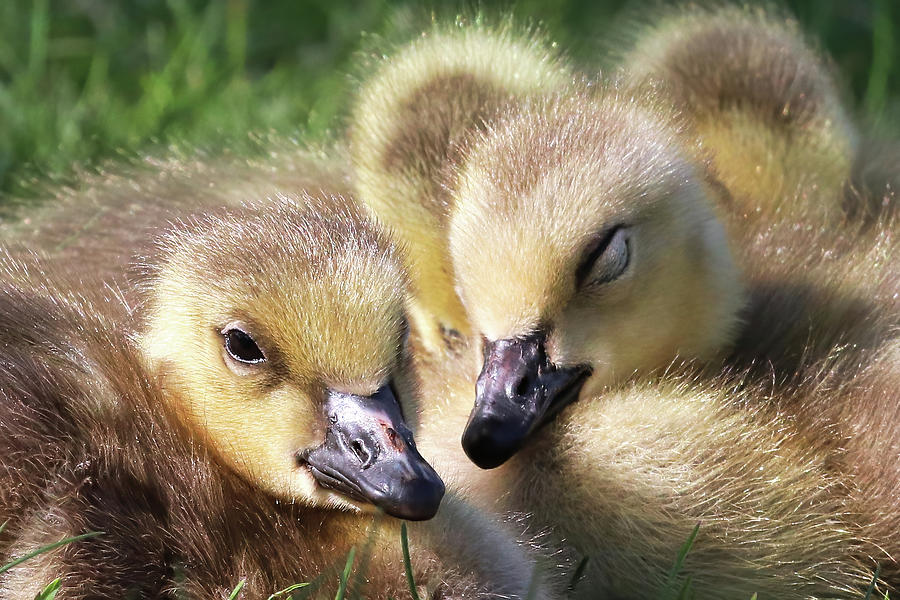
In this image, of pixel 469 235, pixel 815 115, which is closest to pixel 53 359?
pixel 469 235

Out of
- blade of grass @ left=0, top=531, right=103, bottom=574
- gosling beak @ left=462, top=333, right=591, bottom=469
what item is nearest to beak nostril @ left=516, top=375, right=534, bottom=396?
gosling beak @ left=462, top=333, right=591, bottom=469

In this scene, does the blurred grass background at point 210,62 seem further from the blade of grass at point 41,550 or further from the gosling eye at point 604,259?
the blade of grass at point 41,550

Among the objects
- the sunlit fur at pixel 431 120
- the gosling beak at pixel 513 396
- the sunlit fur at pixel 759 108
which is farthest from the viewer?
the sunlit fur at pixel 759 108

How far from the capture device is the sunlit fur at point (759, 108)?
100 inches

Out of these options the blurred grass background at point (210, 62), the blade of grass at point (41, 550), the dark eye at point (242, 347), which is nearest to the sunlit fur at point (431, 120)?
the blurred grass background at point (210, 62)

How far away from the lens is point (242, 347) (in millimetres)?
1747

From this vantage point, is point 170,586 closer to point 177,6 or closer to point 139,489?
point 139,489

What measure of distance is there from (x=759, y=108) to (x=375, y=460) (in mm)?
1315

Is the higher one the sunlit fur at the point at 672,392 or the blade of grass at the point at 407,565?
the sunlit fur at the point at 672,392

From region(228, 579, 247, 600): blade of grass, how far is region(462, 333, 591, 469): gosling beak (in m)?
0.37

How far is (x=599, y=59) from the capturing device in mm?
2941

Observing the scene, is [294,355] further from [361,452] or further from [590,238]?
[590,238]

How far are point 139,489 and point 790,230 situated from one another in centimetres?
128

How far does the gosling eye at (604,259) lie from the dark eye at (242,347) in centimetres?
51
